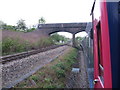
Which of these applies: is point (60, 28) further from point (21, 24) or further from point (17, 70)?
point (17, 70)

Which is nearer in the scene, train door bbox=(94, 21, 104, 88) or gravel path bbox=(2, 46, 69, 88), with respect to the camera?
train door bbox=(94, 21, 104, 88)

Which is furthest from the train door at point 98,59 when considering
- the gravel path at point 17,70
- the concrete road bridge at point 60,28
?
the concrete road bridge at point 60,28

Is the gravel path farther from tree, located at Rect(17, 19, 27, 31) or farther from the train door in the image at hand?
tree, located at Rect(17, 19, 27, 31)

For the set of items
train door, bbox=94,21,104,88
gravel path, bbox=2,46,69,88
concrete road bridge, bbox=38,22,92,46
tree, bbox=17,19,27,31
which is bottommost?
gravel path, bbox=2,46,69,88

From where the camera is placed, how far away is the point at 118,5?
1485 millimetres

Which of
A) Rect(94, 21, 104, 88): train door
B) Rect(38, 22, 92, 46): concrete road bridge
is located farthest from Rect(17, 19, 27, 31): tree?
Rect(94, 21, 104, 88): train door

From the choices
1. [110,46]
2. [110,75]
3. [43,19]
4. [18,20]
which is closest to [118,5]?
[110,46]

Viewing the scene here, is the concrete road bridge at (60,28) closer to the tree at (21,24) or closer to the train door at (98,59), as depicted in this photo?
the tree at (21,24)

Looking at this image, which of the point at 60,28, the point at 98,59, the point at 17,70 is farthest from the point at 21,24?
the point at 98,59

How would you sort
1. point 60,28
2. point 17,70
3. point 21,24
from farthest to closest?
point 21,24 < point 60,28 < point 17,70

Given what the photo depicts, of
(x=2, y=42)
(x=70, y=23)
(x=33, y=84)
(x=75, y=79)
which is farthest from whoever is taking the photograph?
(x=70, y=23)

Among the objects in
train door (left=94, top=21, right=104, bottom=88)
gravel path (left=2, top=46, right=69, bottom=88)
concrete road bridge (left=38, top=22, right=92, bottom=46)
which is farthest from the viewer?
concrete road bridge (left=38, top=22, right=92, bottom=46)

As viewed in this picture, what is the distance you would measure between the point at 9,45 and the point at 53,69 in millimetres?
11254

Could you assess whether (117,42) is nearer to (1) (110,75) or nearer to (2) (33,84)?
(1) (110,75)
